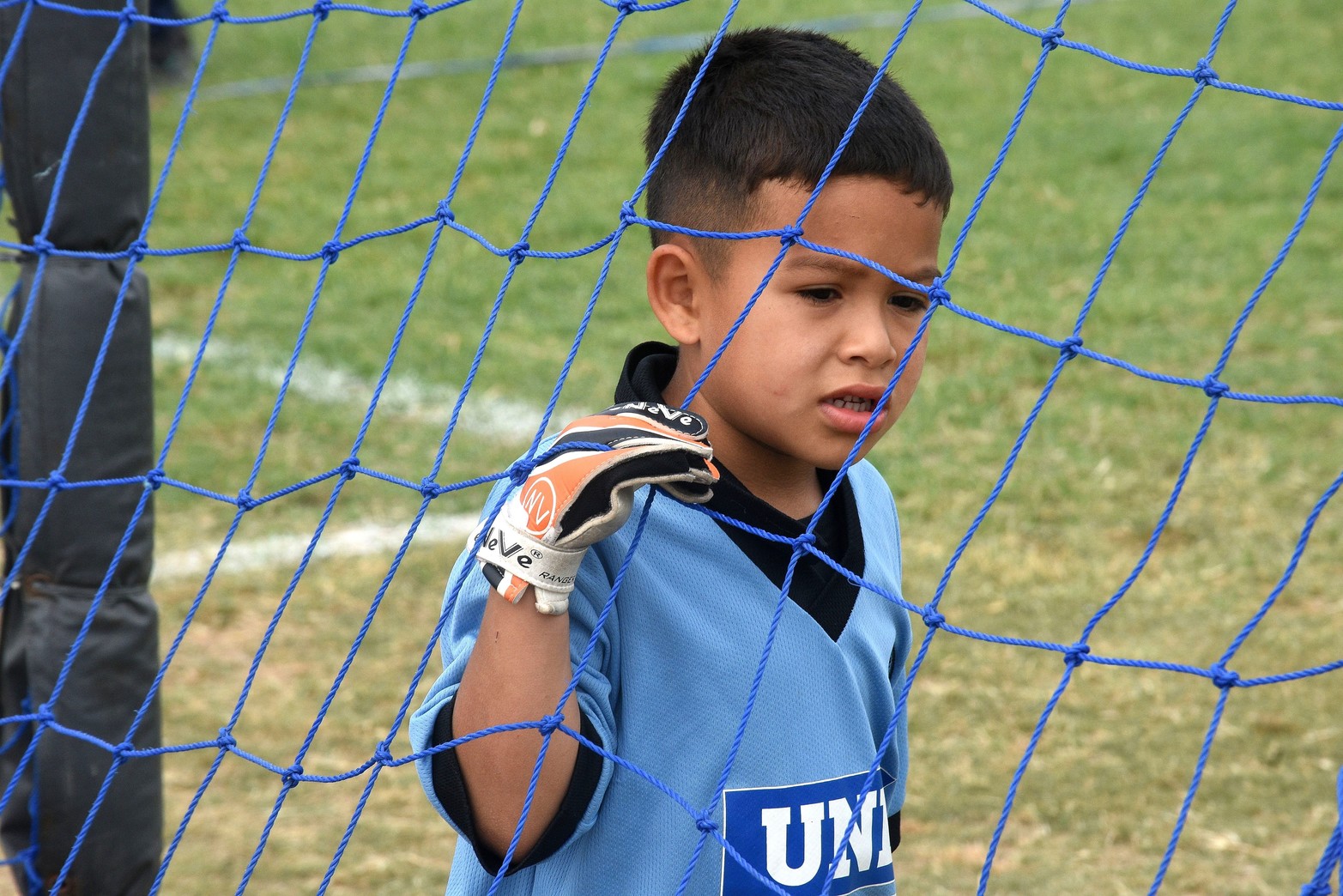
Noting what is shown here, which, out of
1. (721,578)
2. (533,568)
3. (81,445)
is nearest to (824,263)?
(721,578)

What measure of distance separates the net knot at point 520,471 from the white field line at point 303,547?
2259 millimetres

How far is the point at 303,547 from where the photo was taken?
391 centimetres

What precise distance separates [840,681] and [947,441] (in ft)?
9.22

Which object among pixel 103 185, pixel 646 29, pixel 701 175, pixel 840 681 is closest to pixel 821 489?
pixel 840 681

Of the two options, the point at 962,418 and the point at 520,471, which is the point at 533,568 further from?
the point at 962,418

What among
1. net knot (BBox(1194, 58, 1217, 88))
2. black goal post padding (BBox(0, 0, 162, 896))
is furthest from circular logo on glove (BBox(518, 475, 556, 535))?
black goal post padding (BBox(0, 0, 162, 896))

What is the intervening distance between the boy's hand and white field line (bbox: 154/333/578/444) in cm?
296

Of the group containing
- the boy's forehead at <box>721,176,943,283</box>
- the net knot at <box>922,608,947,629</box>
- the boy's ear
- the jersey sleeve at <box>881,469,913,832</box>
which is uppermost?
the boy's forehead at <box>721,176,943,283</box>

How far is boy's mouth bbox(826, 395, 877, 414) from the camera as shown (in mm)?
1646

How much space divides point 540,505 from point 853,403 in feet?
1.29

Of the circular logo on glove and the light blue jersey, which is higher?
the circular logo on glove

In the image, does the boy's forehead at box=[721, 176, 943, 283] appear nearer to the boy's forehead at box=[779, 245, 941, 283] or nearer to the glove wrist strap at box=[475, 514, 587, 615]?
the boy's forehead at box=[779, 245, 941, 283]

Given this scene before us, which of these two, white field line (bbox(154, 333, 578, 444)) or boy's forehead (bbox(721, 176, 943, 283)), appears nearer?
boy's forehead (bbox(721, 176, 943, 283))

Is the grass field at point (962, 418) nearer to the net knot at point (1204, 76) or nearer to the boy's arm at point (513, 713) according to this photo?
the boy's arm at point (513, 713)
